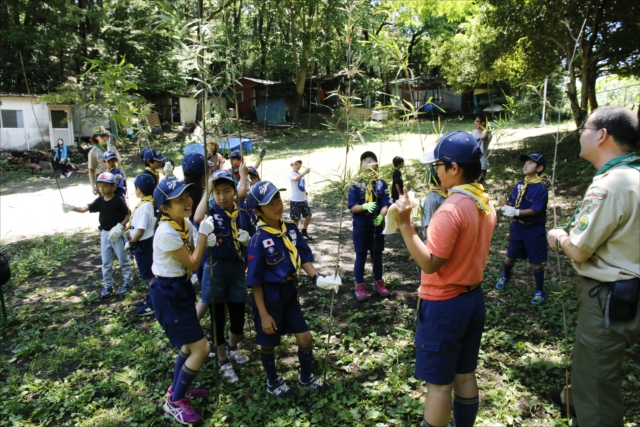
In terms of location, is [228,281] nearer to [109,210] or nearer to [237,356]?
[237,356]

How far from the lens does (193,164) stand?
382 cm

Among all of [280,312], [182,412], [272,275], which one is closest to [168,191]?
[272,275]

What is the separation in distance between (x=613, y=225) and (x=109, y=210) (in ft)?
17.9

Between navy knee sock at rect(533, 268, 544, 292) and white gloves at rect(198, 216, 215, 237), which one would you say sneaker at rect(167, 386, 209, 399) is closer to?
white gloves at rect(198, 216, 215, 237)

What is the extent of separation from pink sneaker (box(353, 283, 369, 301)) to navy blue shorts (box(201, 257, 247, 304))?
1840 mm

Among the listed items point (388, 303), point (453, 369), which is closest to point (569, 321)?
point (388, 303)

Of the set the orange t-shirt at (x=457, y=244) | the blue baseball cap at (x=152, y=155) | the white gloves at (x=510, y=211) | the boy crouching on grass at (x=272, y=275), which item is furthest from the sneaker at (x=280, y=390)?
the blue baseball cap at (x=152, y=155)

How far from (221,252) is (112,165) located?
336 cm

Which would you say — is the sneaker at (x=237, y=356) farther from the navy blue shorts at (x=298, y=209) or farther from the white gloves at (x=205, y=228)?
the navy blue shorts at (x=298, y=209)

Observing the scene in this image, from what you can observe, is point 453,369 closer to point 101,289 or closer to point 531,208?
point 531,208

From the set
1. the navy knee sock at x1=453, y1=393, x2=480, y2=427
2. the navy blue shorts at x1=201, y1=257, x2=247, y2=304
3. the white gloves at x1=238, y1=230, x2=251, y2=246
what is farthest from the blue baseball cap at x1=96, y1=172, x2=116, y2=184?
the navy knee sock at x1=453, y1=393, x2=480, y2=427

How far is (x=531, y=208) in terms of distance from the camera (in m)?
4.75

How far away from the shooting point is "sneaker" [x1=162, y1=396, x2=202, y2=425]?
121 inches

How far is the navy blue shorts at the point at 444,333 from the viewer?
2271mm
